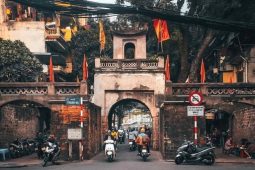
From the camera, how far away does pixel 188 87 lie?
807 inches

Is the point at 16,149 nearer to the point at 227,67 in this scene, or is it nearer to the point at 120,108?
the point at 227,67

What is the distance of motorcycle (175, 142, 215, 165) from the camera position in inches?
702

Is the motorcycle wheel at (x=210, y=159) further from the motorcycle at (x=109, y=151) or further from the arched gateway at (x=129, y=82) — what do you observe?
the arched gateway at (x=129, y=82)

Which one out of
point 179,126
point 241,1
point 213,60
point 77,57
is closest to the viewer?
point 241,1

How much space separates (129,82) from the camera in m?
29.2

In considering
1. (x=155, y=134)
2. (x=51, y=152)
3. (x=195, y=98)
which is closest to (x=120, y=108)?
(x=155, y=134)

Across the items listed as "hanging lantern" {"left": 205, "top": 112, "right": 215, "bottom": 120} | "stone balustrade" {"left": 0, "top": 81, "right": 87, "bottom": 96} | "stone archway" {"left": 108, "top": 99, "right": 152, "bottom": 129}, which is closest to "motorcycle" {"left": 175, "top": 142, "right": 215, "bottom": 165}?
"stone balustrade" {"left": 0, "top": 81, "right": 87, "bottom": 96}

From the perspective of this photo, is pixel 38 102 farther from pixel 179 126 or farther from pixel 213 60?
pixel 213 60

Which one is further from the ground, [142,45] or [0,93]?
[142,45]

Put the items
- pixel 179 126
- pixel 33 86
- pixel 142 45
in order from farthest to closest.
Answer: pixel 142 45 < pixel 33 86 < pixel 179 126

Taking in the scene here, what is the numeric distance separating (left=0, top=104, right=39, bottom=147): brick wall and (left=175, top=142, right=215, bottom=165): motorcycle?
10.1m

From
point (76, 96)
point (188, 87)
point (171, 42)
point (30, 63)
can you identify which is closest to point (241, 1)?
point (188, 87)

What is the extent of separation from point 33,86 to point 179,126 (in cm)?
701

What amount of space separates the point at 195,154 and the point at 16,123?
493 inches
